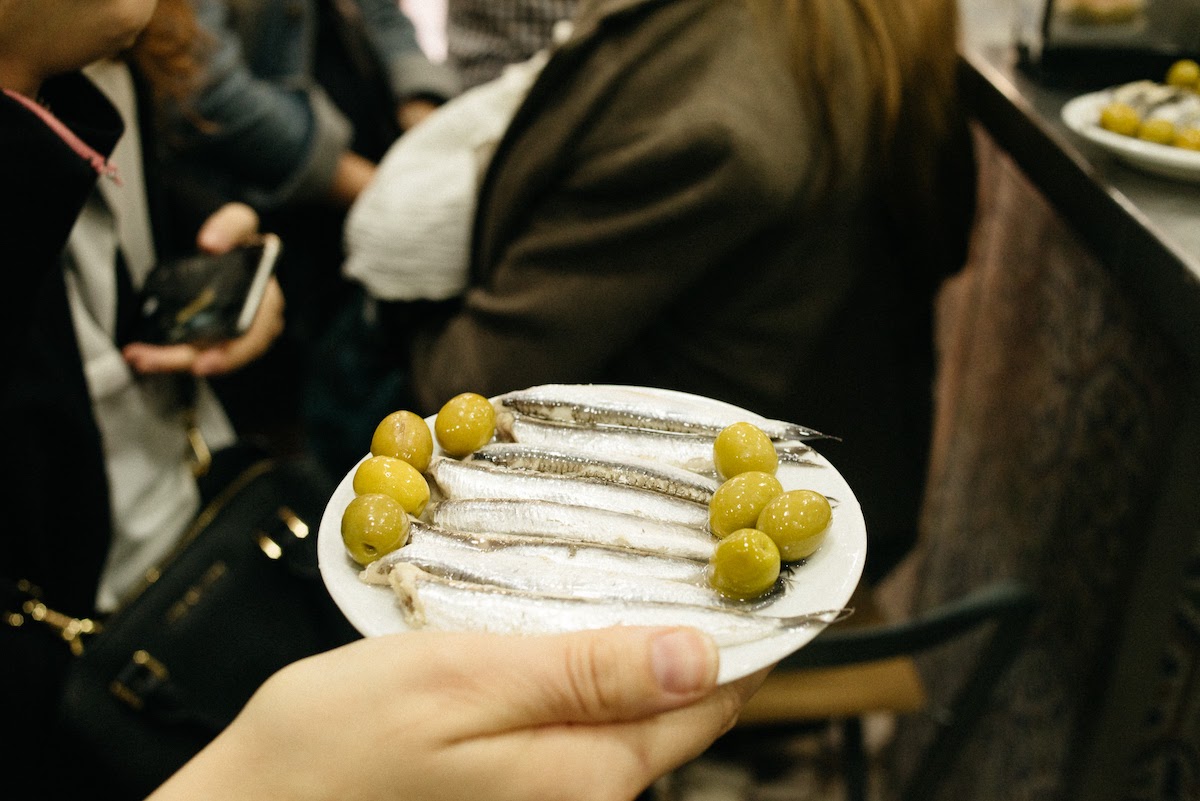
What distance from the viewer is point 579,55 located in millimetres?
1218

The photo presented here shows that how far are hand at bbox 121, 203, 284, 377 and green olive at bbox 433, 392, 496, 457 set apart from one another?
0.53 m

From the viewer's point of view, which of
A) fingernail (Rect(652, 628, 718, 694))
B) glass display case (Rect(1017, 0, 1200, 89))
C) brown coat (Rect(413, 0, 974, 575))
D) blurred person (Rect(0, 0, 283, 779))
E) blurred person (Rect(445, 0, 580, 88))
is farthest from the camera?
blurred person (Rect(445, 0, 580, 88))

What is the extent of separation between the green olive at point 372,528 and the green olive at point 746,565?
20cm

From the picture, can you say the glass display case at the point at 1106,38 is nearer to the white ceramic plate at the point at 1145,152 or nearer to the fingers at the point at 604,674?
the white ceramic plate at the point at 1145,152

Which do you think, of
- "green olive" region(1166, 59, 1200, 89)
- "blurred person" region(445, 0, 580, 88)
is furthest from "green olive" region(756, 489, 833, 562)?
"blurred person" region(445, 0, 580, 88)

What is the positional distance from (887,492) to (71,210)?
96 cm

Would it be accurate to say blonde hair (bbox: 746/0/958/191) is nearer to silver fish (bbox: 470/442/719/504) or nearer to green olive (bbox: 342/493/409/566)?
silver fish (bbox: 470/442/719/504)

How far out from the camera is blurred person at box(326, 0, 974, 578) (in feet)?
3.70

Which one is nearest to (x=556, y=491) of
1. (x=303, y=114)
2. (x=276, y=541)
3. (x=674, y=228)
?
(x=276, y=541)

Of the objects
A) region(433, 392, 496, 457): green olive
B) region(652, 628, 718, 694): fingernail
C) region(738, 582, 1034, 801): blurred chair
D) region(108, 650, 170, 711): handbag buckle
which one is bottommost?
region(738, 582, 1034, 801): blurred chair

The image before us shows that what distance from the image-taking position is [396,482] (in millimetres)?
595

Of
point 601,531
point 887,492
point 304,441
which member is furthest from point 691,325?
point 601,531

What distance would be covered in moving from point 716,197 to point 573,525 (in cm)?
65

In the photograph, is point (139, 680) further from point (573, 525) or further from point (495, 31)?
point (495, 31)
